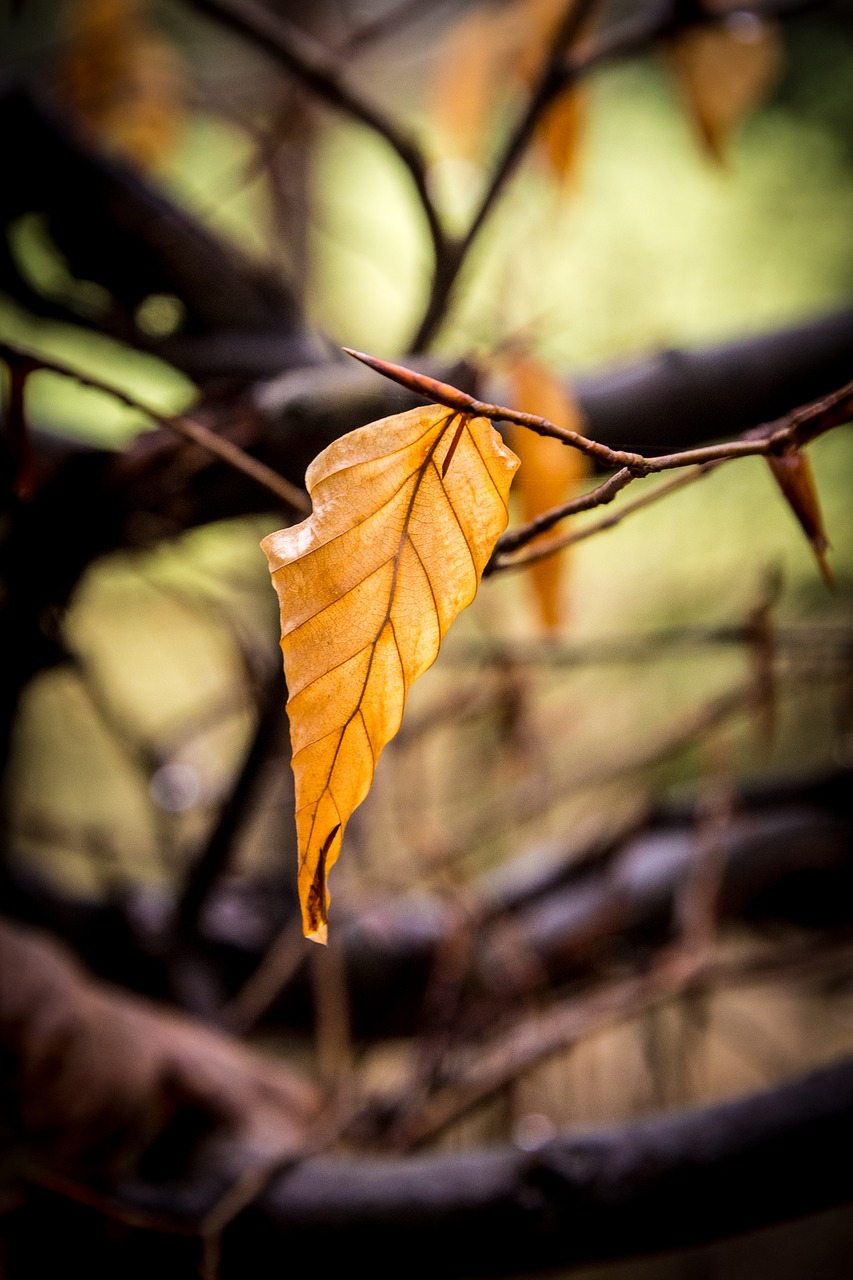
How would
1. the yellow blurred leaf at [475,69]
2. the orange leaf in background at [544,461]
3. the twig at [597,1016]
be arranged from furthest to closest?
1. the yellow blurred leaf at [475,69]
2. the twig at [597,1016]
3. the orange leaf in background at [544,461]

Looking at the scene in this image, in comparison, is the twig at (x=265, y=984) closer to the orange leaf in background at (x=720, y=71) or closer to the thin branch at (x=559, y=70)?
the thin branch at (x=559, y=70)

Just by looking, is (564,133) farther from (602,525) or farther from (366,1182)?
(366,1182)

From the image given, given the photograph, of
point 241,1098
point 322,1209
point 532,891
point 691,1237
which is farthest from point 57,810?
point 691,1237

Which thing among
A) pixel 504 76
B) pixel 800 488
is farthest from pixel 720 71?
pixel 800 488

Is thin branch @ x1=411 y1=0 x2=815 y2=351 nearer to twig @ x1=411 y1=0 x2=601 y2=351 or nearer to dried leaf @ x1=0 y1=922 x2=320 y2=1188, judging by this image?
twig @ x1=411 y1=0 x2=601 y2=351

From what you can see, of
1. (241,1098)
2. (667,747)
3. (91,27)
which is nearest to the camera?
(241,1098)

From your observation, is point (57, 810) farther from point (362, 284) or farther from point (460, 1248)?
point (460, 1248)

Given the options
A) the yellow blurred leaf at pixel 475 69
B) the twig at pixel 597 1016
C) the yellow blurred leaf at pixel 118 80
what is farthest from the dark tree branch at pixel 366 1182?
the yellow blurred leaf at pixel 118 80
